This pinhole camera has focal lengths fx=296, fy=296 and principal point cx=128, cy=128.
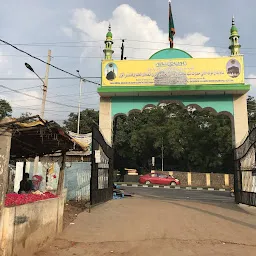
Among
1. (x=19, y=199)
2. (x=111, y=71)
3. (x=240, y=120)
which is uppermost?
(x=111, y=71)

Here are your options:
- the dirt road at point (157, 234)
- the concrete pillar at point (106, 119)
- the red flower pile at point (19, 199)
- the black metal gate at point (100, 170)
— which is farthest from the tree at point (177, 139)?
the red flower pile at point (19, 199)

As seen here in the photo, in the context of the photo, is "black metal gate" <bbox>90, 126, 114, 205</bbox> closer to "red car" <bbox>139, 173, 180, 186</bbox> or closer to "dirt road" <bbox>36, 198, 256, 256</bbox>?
"dirt road" <bbox>36, 198, 256, 256</bbox>

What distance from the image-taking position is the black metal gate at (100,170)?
415 inches

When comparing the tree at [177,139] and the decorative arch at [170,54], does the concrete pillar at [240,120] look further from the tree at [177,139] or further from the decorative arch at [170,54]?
the tree at [177,139]

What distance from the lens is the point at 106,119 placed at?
1416cm

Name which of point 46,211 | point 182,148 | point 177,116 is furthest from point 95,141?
point 177,116

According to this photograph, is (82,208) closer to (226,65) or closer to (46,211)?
(46,211)

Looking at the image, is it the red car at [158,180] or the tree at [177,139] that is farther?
the tree at [177,139]

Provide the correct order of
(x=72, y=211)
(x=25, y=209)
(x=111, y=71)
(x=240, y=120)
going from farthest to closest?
1. (x=111, y=71)
2. (x=240, y=120)
3. (x=72, y=211)
4. (x=25, y=209)

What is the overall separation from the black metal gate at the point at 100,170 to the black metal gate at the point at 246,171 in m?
5.67

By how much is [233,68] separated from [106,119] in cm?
635

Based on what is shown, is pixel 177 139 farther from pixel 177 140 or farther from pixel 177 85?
pixel 177 85

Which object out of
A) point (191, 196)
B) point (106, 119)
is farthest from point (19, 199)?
point (191, 196)

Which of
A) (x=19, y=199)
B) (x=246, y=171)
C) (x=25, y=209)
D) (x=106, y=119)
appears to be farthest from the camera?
(x=106, y=119)
